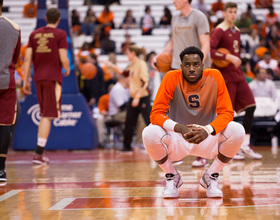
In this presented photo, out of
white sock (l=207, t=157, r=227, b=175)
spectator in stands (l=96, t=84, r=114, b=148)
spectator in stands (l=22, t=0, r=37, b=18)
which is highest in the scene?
spectator in stands (l=22, t=0, r=37, b=18)

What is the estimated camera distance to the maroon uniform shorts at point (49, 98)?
25.3ft

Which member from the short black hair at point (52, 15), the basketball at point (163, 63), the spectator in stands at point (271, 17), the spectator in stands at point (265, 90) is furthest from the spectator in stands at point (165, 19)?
the basketball at point (163, 63)

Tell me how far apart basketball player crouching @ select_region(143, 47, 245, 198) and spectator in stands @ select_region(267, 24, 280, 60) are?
11.9 meters

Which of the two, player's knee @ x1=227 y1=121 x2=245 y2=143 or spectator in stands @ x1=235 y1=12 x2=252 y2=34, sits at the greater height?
spectator in stands @ x1=235 y1=12 x2=252 y2=34

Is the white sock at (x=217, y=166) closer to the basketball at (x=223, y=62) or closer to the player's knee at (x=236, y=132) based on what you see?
the player's knee at (x=236, y=132)

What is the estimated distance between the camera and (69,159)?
334 inches

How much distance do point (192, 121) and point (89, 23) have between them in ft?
45.6

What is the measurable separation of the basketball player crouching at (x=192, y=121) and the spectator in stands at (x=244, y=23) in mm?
13113

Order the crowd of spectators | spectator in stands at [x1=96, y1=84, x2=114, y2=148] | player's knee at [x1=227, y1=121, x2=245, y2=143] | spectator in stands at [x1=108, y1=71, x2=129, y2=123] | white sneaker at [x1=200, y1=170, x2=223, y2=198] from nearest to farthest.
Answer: player's knee at [x1=227, y1=121, x2=245, y2=143], white sneaker at [x1=200, y1=170, x2=223, y2=198], spectator in stands at [x1=96, y1=84, x2=114, y2=148], spectator in stands at [x1=108, y1=71, x2=129, y2=123], the crowd of spectators

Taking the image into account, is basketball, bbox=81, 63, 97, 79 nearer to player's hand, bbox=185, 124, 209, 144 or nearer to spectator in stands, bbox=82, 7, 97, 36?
spectator in stands, bbox=82, 7, 97, 36

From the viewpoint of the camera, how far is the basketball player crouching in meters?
4.43

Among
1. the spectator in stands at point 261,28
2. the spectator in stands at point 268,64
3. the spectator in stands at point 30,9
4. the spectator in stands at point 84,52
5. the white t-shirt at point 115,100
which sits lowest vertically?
the white t-shirt at point 115,100

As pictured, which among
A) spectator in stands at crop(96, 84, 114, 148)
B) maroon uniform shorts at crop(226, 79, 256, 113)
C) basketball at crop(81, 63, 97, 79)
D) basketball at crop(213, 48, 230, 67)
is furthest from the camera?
basketball at crop(81, 63, 97, 79)

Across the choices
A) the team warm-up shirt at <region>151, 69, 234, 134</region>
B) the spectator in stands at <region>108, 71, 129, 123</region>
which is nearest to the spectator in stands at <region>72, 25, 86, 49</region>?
the spectator in stands at <region>108, 71, 129, 123</region>
